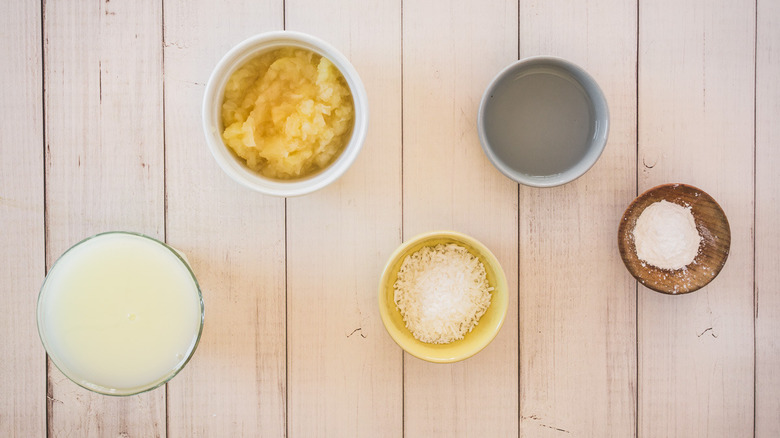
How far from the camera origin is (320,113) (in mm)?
748

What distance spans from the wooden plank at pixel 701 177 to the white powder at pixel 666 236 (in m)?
0.06

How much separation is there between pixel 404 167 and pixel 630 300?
45 cm

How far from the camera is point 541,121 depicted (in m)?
0.85

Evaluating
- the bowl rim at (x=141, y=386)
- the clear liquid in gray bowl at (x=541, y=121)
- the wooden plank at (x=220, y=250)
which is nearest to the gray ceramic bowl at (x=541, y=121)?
the clear liquid in gray bowl at (x=541, y=121)

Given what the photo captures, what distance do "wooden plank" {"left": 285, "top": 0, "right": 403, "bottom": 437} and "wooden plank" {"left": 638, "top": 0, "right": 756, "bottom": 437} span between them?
1.39 ft

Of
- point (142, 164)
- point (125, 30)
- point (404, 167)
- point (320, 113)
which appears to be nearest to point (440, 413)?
point (404, 167)

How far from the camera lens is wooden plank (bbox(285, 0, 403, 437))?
863mm

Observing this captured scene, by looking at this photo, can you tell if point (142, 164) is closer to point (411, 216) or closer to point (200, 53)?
point (200, 53)

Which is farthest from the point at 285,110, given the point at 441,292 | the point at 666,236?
the point at 666,236

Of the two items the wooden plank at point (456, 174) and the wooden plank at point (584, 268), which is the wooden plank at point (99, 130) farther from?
the wooden plank at point (584, 268)

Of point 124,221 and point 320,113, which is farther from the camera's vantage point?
point 124,221

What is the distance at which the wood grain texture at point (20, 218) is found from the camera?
86 cm


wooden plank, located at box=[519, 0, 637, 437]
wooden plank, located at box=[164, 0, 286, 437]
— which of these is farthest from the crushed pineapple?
wooden plank, located at box=[519, 0, 637, 437]

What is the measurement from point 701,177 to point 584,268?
25cm
